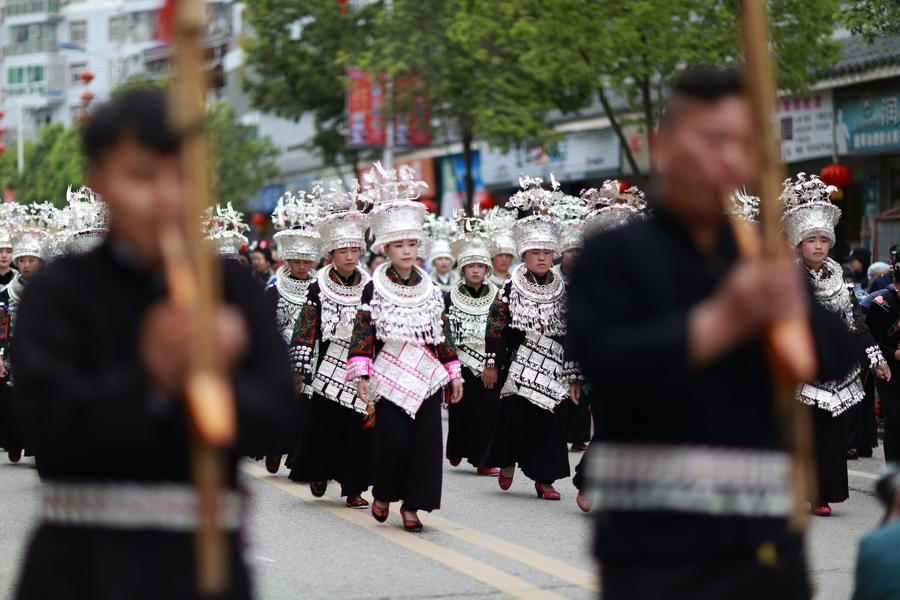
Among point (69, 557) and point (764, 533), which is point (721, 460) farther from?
point (69, 557)

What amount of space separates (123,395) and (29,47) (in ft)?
333

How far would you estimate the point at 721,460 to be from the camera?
3.69m

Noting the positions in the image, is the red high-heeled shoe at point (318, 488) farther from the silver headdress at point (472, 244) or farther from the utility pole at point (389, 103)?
the utility pole at point (389, 103)

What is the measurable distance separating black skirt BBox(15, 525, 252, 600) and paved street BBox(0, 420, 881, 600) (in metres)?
3.86

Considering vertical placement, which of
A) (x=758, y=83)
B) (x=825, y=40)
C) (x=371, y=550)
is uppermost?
(x=825, y=40)

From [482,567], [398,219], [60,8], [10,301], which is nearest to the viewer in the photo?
[482,567]

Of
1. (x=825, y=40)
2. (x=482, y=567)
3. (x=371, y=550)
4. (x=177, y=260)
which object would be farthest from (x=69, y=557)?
(x=825, y=40)

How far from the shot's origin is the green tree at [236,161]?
160 ft

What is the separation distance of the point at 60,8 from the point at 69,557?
98.4 m

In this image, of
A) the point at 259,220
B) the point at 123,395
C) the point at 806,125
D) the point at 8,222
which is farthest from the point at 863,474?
the point at 259,220

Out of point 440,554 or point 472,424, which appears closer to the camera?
point 440,554

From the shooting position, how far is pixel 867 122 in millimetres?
24344

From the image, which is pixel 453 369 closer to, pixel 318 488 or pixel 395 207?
pixel 395 207

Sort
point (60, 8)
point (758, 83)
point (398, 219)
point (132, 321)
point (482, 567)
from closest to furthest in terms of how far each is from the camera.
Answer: point (758, 83)
point (132, 321)
point (482, 567)
point (398, 219)
point (60, 8)
